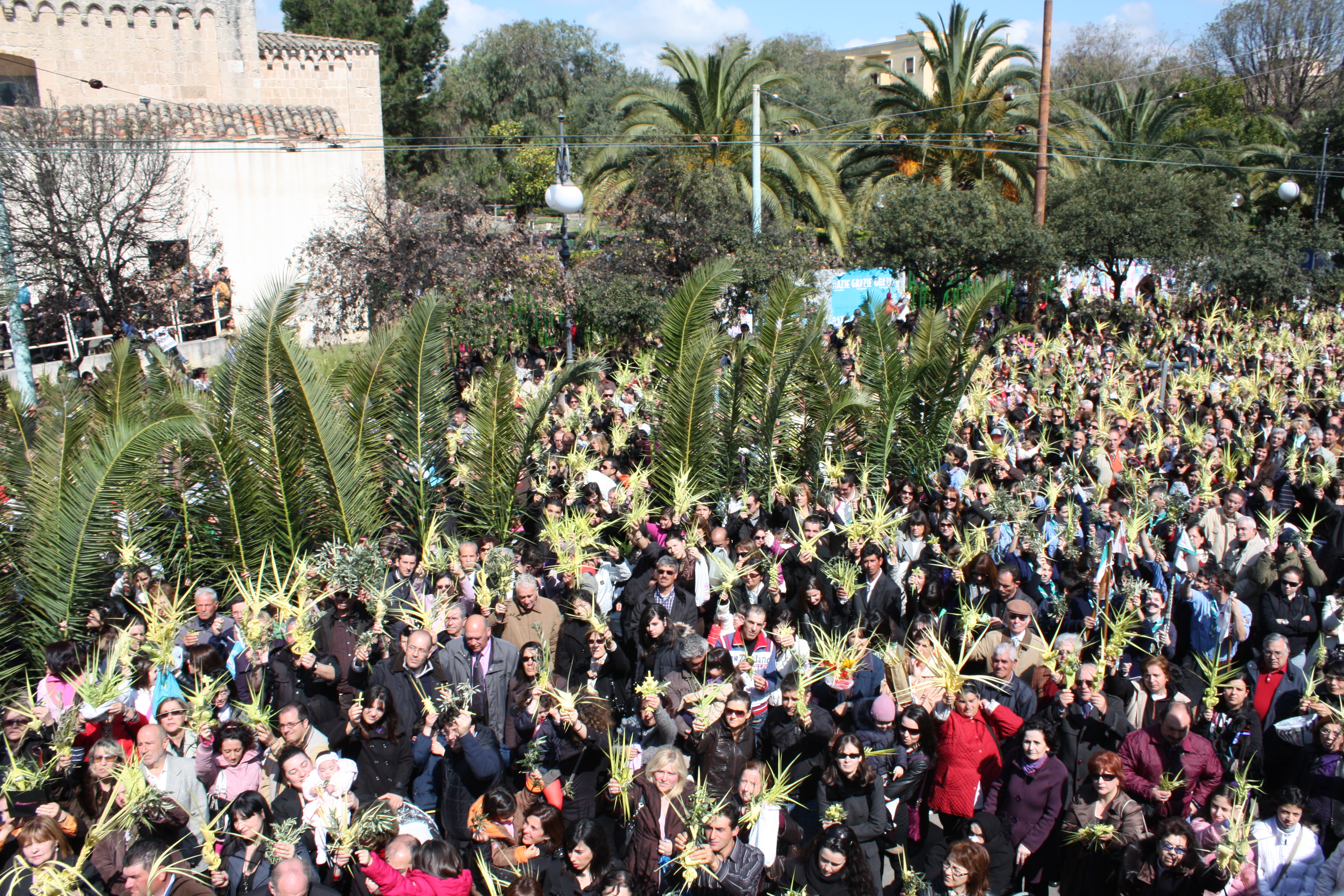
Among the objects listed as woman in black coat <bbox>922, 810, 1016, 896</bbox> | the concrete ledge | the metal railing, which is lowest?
woman in black coat <bbox>922, 810, 1016, 896</bbox>

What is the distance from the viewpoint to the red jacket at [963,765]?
218 inches

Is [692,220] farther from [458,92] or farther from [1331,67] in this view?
[1331,67]

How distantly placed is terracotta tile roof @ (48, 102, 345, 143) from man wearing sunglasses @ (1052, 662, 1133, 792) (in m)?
16.2

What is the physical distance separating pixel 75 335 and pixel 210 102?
9.06 m

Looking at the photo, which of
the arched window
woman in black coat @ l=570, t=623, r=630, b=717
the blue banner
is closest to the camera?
woman in black coat @ l=570, t=623, r=630, b=717

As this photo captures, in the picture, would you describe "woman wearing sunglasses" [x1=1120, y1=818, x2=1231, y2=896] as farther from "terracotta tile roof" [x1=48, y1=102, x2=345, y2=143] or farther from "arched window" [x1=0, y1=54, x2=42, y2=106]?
"arched window" [x1=0, y1=54, x2=42, y2=106]

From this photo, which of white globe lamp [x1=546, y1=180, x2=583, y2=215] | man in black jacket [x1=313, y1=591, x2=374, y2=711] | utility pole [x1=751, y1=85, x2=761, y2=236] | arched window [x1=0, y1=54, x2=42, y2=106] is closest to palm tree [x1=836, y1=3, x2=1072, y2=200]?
utility pole [x1=751, y1=85, x2=761, y2=236]

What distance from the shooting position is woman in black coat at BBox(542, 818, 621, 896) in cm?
466

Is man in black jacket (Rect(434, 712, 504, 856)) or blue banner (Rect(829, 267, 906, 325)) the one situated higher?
blue banner (Rect(829, 267, 906, 325))

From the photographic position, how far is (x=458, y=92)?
5425 centimetres

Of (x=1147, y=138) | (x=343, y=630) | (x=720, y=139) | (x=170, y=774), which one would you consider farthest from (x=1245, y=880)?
(x=1147, y=138)

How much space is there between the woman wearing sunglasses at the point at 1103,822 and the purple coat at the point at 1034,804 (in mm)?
105

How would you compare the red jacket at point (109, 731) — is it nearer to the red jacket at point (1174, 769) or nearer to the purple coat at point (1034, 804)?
the purple coat at point (1034, 804)

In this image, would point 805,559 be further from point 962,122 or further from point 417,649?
point 962,122
